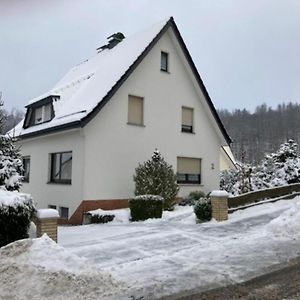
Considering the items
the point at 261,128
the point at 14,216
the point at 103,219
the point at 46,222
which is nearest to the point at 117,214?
the point at 103,219

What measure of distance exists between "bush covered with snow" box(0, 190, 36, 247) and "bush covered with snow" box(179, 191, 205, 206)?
449 inches

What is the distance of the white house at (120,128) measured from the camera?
17.8 meters

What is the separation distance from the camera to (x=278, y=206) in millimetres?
15648

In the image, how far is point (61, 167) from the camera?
19.8 meters

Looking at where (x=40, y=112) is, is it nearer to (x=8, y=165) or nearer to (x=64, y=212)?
(x=64, y=212)

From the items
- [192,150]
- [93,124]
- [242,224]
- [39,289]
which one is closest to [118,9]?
[39,289]

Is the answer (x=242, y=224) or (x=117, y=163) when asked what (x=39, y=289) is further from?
(x=117, y=163)

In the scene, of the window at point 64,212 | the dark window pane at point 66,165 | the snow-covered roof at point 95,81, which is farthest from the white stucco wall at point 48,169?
the snow-covered roof at point 95,81

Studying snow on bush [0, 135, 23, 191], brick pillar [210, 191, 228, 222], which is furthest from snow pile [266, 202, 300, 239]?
snow on bush [0, 135, 23, 191]

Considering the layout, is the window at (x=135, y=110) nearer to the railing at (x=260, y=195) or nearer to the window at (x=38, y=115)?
the window at (x=38, y=115)

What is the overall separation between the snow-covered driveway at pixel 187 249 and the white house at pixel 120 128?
14.5 ft

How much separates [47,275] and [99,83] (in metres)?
14.3

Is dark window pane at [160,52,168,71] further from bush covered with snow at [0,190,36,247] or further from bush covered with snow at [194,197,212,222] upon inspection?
bush covered with snow at [0,190,36,247]

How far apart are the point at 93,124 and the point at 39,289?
12.2m
